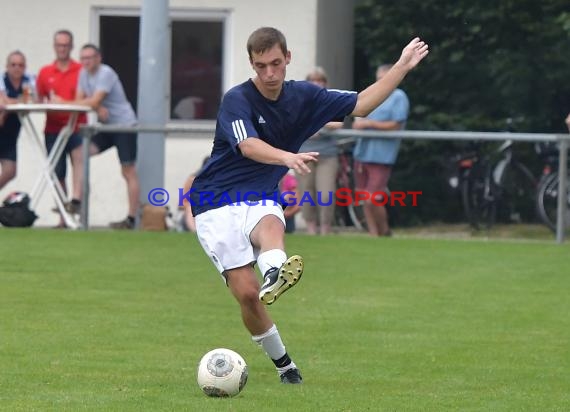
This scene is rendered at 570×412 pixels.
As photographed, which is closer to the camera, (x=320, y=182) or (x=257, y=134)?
(x=257, y=134)

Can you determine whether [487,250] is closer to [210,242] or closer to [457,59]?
[457,59]

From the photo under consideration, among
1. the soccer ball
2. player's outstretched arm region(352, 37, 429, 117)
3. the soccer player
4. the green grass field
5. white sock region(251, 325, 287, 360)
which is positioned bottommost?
the green grass field

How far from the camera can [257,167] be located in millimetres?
8992

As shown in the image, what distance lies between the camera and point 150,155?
18812 mm

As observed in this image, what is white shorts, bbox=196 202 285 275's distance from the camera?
8.79m

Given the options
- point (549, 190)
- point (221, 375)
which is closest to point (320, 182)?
point (549, 190)

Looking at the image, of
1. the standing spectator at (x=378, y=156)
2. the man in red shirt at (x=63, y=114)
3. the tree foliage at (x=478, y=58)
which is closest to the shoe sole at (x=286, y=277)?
the standing spectator at (x=378, y=156)

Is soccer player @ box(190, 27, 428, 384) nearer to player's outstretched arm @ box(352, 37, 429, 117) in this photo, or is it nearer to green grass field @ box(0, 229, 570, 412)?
player's outstretched arm @ box(352, 37, 429, 117)

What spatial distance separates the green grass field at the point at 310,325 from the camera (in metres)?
8.73

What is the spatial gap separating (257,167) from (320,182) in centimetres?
932

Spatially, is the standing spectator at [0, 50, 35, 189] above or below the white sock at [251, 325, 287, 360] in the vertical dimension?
above

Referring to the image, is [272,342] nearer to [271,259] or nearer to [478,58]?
[271,259]

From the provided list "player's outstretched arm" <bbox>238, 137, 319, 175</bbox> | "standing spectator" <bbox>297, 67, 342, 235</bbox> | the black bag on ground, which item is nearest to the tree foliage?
"standing spectator" <bbox>297, 67, 342, 235</bbox>

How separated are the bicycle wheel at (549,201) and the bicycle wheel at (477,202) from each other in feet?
1.76
